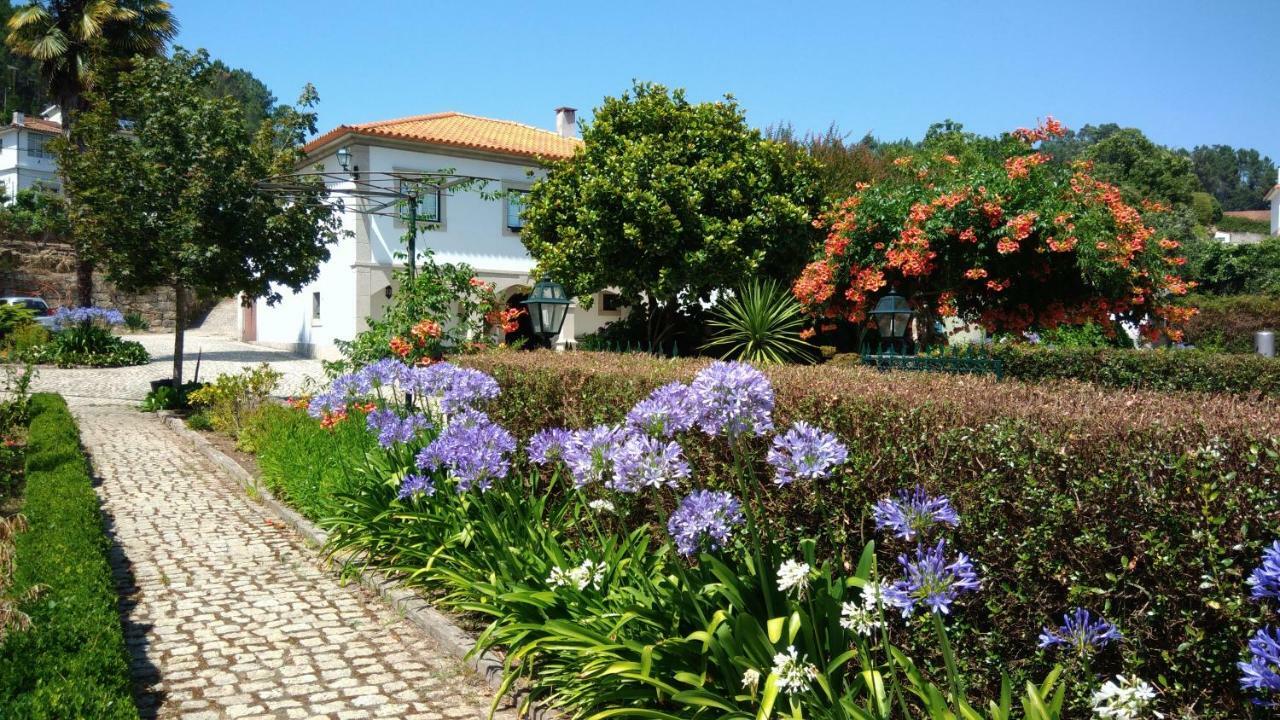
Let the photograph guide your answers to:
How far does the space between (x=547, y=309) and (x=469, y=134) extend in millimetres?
18713

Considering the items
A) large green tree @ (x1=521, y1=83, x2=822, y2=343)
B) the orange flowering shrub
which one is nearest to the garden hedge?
the orange flowering shrub

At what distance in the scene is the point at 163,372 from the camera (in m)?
19.5

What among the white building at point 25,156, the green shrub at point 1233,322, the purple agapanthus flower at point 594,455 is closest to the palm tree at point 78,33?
the purple agapanthus flower at point 594,455

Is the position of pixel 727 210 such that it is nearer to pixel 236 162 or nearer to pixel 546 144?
pixel 236 162

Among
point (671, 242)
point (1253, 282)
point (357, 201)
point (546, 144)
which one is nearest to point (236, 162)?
point (671, 242)

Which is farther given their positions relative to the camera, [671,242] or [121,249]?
[671,242]

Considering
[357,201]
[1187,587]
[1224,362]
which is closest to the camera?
[1187,587]

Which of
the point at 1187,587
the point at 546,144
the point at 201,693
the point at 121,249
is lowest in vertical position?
the point at 201,693

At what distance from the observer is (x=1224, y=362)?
392 inches

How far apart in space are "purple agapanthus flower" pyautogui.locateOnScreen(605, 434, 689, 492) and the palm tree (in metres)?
25.1

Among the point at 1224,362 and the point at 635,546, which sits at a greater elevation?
the point at 1224,362

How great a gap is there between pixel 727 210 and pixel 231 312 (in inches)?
1151

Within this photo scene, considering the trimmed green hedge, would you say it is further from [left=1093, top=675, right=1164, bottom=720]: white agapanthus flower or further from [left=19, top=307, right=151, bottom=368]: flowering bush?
[left=19, top=307, right=151, bottom=368]: flowering bush

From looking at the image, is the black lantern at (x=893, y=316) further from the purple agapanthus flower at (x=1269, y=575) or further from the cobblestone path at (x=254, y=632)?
the purple agapanthus flower at (x=1269, y=575)
